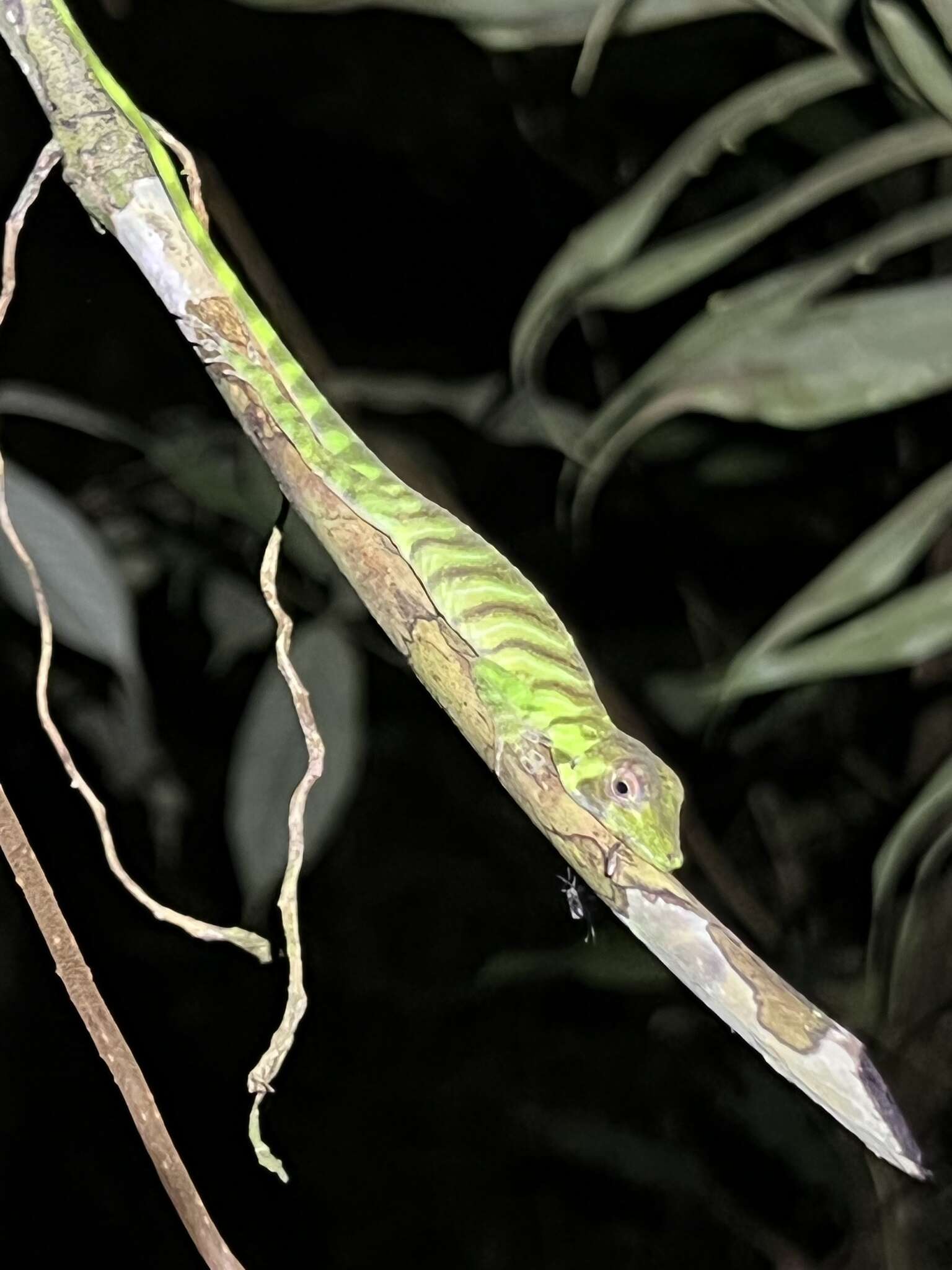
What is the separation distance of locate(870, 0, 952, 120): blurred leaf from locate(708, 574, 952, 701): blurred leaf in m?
0.23

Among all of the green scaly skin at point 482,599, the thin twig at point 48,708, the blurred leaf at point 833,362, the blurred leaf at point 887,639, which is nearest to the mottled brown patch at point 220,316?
the green scaly skin at point 482,599

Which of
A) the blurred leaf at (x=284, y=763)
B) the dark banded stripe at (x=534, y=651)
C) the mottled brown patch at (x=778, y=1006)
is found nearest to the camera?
the mottled brown patch at (x=778, y=1006)

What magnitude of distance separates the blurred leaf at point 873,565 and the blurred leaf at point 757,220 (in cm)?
15

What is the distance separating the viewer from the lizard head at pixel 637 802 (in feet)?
1.23

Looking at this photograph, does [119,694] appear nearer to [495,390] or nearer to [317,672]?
[317,672]

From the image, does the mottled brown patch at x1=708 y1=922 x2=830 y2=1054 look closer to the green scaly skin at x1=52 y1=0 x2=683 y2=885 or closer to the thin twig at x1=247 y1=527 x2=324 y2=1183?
the green scaly skin at x1=52 y1=0 x2=683 y2=885

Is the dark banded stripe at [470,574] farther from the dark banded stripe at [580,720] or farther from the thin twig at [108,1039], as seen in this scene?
the thin twig at [108,1039]

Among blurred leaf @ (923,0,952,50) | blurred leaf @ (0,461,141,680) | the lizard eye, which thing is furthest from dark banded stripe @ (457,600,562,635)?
blurred leaf @ (923,0,952,50)

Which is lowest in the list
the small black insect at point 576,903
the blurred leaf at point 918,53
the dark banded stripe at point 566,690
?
the small black insect at point 576,903

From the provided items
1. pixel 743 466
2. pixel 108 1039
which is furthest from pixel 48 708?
pixel 743 466

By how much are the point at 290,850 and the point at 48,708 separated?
163 mm

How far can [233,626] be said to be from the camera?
57 cm

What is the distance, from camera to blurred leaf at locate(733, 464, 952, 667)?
500 millimetres

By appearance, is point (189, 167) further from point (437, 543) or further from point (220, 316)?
point (437, 543)
